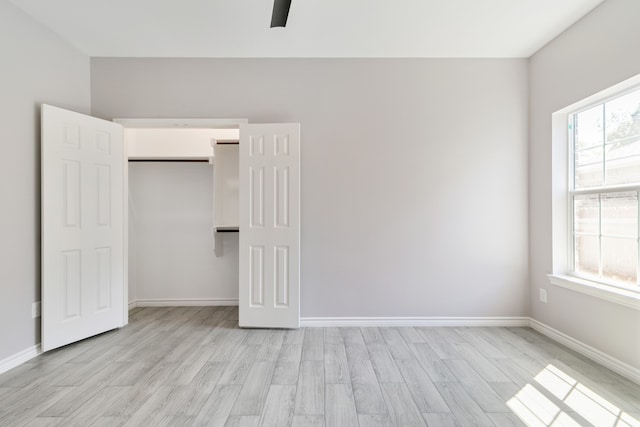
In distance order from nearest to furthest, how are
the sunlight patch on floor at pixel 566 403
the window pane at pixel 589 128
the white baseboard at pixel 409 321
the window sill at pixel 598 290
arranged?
1. the sunlight patch on floor at pixel 566 403
2. the window sill at pixel 598 290
3. the window pane at pixel 589 128
4. the white baseboard at pixel 409 321

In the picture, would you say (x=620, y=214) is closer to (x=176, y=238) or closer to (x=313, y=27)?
(x=313, y=27)

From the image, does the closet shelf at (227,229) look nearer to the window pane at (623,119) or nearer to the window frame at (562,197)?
the window frame at (562,197)

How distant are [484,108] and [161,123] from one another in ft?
11.1

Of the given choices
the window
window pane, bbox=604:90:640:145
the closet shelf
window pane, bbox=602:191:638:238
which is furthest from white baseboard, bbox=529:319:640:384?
the closet shelf

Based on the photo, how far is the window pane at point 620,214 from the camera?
241 cm

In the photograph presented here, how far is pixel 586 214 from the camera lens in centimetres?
289

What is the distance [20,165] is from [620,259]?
4788 mm

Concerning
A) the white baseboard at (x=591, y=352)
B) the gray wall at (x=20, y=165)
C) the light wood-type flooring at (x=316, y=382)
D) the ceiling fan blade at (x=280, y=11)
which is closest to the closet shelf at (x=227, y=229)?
the light wood-type flooring at (x=316, y=382)

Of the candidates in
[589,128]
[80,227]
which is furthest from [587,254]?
[80,227]

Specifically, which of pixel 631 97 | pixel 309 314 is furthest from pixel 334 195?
pixel 631 97

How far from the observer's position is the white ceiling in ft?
8.50

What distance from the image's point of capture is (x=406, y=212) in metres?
3.45

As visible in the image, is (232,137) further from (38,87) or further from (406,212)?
(406,212)

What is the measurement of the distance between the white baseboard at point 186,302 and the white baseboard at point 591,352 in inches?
134
